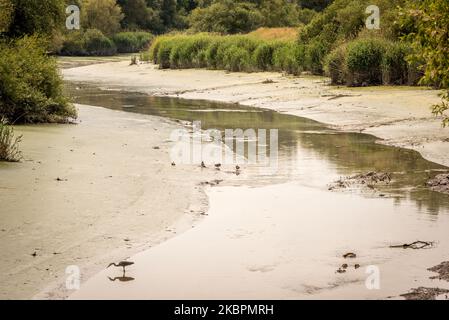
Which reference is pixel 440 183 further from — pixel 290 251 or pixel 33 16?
pixel 33 16

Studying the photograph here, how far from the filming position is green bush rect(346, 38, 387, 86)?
3322 centimetres

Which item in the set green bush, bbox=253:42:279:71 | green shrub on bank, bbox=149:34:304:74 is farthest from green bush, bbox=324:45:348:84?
green bush, bbox=253:42:279:71

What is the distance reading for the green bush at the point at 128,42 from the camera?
90.3m

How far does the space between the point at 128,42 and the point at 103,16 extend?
3.95m

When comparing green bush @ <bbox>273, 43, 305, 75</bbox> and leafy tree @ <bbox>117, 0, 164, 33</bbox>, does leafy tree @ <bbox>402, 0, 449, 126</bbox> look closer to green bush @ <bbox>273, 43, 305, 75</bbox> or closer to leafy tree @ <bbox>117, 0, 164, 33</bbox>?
green bush @ <bbox>273, 43, 305, 75</bbox>

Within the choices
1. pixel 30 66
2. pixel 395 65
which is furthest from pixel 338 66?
pixel 30 66

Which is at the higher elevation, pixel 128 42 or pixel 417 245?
pixel 128 42

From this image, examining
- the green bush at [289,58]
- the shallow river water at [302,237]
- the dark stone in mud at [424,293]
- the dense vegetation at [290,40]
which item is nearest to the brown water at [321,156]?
the shallow river water at [302,237]

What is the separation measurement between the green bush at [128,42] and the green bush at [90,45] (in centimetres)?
173

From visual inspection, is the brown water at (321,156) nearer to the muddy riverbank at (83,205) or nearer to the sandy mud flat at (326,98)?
the sandy mud flat at (326,98)

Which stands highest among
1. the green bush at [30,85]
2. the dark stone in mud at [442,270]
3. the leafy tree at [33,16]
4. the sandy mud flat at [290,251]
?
the leafy tree at [33,16]

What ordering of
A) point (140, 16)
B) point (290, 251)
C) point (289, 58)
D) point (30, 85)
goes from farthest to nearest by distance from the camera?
point (140, 16) → point (289, 58) → point (30, 85) → point (290, 251)

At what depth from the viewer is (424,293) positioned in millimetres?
8500
